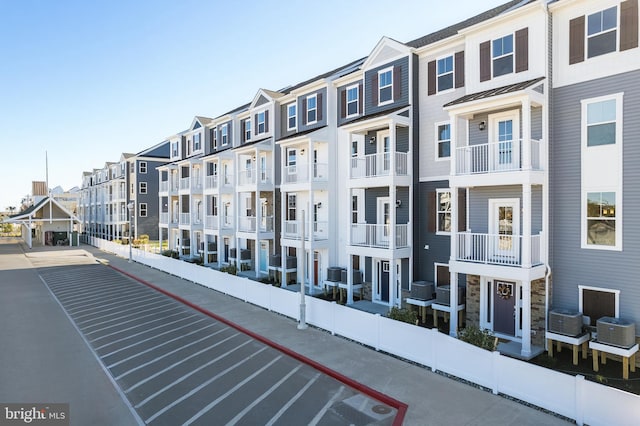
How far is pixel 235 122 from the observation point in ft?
95.7

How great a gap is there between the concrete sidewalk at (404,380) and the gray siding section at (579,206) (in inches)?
210

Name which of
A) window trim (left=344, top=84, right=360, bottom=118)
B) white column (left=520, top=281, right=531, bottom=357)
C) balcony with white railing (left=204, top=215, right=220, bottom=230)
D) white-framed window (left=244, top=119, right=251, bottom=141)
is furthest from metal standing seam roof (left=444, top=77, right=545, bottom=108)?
balcony with white railing (left=204, top=215, right=220, bottom=230)

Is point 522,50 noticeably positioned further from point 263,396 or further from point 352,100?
point 263,396

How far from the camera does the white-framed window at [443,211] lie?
1609 cm

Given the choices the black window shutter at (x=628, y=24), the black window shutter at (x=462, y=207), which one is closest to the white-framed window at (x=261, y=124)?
the black window shutter at (x=462, y=207)

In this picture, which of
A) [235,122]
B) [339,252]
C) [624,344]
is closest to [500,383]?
[624,344]

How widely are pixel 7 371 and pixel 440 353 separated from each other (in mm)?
11632

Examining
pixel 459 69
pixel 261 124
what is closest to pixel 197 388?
pixel 459 69

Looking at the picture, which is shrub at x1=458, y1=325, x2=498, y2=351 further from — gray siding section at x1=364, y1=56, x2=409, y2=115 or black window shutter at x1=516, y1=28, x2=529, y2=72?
→ gray siding section at x1=364, y1=56, x2=409, y2=115

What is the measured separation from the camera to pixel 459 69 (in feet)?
50.5

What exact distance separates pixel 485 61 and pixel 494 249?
6714mm

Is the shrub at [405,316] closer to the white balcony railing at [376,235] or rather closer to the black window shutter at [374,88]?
the white balcony railing at [376,235]

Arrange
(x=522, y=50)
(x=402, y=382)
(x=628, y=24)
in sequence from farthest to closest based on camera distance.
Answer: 1. (x=522, y=50)
2. (x=628, y=24)
3. (x=402, y=382)

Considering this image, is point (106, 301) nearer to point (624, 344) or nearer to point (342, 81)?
point (342, 81)
